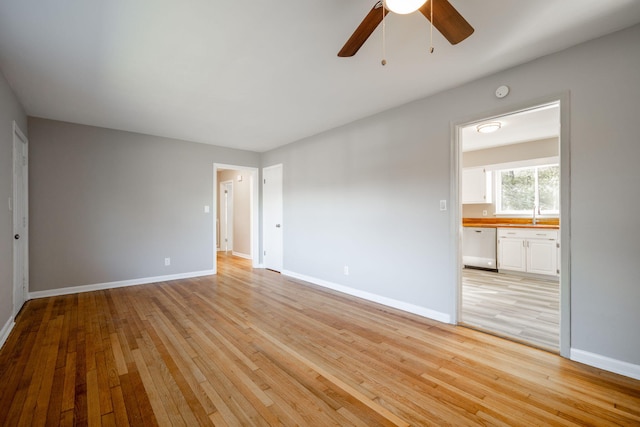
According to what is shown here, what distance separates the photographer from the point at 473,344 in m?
2.51

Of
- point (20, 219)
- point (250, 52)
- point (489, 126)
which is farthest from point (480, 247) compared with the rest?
point (20, 219)

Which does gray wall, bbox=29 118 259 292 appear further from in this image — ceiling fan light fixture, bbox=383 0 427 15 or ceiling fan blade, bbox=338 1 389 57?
ceiling fan light fixture, bbox=383 0 427 15

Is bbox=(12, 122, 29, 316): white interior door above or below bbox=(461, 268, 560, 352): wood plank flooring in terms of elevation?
above

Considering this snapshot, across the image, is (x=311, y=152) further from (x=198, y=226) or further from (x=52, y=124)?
(x=52, y=124)

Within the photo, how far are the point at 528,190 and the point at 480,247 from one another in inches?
58.7

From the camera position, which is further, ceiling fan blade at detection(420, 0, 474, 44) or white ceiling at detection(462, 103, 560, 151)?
white ceiling at detection(462, 103, 560, 151)

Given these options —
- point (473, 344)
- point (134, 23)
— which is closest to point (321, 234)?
point (473, 344)

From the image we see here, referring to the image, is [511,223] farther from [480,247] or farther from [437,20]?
[437,20]

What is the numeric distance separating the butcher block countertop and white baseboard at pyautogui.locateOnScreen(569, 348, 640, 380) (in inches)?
127

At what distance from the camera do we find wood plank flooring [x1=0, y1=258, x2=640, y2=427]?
5.32ft

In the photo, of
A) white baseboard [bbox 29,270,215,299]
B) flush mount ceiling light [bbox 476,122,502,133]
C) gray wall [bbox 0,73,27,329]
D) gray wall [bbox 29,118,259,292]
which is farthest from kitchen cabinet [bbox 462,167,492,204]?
gray wall [bbox 0,73,27,329]

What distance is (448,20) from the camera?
1.50m

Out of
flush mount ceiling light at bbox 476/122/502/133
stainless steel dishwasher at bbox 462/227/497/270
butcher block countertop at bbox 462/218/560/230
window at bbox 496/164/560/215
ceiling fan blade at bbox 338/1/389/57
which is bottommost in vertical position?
stainless steel dishwasher at bbox 462/227/497/270

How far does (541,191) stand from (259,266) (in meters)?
5.84
